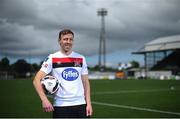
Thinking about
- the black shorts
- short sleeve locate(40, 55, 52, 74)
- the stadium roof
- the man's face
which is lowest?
the black shorts

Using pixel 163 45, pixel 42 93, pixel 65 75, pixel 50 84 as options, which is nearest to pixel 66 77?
pixel 65 75

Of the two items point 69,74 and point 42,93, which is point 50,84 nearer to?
point 42,93

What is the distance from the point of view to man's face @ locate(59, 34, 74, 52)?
3.74m

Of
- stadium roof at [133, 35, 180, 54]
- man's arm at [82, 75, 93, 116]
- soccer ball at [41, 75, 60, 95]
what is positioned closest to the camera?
soccer ball at [41, 75, 60, 95]

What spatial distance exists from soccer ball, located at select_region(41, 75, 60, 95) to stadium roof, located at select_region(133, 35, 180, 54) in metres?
64.2

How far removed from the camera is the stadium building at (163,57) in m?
67.2

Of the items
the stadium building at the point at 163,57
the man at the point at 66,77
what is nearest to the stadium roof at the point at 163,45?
the stadium building at the point at 163,57

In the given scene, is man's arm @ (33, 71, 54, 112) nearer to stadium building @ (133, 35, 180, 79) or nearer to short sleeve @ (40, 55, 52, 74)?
short sleeve @ (40, 55, 52, 74)

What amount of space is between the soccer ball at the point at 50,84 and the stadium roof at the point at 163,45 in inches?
2527

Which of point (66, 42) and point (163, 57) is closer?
point (66, 42)

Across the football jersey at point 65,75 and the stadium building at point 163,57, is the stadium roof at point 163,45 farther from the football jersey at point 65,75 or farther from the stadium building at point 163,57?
the football jersey at point 65,75

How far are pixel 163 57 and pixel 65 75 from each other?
2755 inches

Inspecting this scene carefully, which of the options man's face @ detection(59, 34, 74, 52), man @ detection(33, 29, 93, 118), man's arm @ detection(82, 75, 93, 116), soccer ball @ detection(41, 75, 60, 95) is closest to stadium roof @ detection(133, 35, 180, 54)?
man's arm @ detection(82, 75, 93, 116)

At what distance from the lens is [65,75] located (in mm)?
3773
